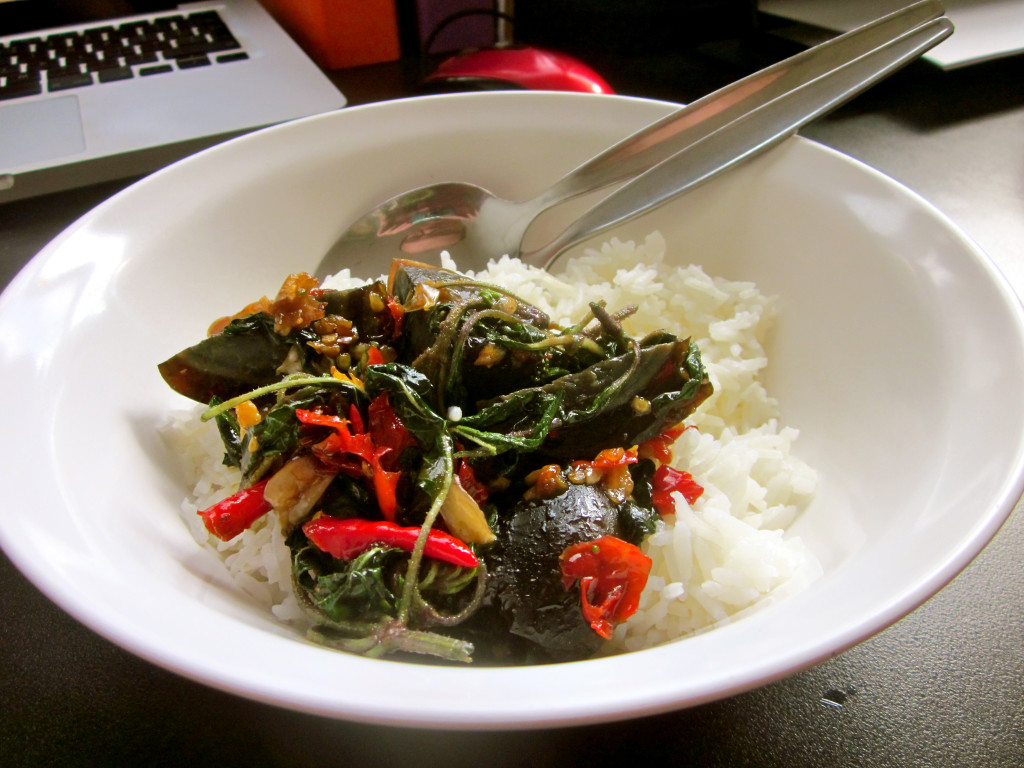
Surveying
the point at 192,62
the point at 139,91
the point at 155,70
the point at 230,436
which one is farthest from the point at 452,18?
the point at 230,436

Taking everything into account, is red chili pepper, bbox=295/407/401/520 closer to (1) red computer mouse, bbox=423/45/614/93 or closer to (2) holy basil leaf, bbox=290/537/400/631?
(2) holy basil leaf, bbox=290/537/400/631

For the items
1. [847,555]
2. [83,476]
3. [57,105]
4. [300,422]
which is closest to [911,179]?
[847,555]

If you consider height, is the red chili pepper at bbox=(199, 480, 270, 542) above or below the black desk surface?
above

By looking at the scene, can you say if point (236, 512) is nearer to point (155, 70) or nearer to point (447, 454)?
Answer: point (447, 454)

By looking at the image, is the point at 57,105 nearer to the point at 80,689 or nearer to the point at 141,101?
the point at 141,101

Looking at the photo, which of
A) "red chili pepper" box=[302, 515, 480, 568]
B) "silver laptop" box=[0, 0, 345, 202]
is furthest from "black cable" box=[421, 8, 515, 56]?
"red chili pepper" box=[302, 515, 480, 568]

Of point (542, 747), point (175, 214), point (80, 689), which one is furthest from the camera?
point (175, 214)
